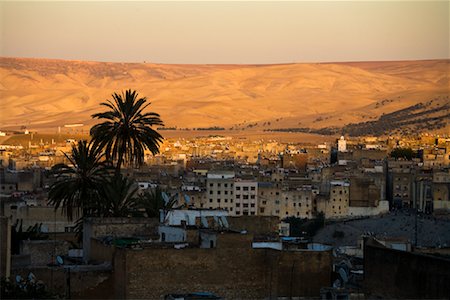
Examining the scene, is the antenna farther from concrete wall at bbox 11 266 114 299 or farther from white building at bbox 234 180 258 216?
white building at bbox 234 180 258 216

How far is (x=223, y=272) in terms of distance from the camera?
1068 inches

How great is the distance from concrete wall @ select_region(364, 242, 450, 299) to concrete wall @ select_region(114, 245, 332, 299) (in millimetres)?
1543

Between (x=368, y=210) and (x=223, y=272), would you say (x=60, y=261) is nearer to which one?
(x=223, y=272)

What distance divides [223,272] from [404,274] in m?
4.15

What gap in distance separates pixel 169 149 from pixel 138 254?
10437 cm

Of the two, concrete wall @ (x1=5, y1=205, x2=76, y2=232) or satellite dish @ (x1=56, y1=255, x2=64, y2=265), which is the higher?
satellite dish @ (x1=56, y1=255, x2=64, y2=265)

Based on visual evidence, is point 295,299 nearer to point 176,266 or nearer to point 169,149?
point 176,266

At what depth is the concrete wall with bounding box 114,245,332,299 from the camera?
26406 millimetres

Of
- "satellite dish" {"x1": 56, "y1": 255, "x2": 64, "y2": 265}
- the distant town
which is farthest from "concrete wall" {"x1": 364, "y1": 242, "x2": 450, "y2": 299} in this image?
"satellite dish" {"x1": 56, "y1": 255, "x2": 64, "y2": 265}

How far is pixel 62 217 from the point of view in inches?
2313

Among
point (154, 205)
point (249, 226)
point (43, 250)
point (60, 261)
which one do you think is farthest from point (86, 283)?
point (154, 205)

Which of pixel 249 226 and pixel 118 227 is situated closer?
pixel 118 227

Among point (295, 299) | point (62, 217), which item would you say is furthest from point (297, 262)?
point (62, 217)

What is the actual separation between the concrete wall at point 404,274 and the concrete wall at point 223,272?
1543mm
